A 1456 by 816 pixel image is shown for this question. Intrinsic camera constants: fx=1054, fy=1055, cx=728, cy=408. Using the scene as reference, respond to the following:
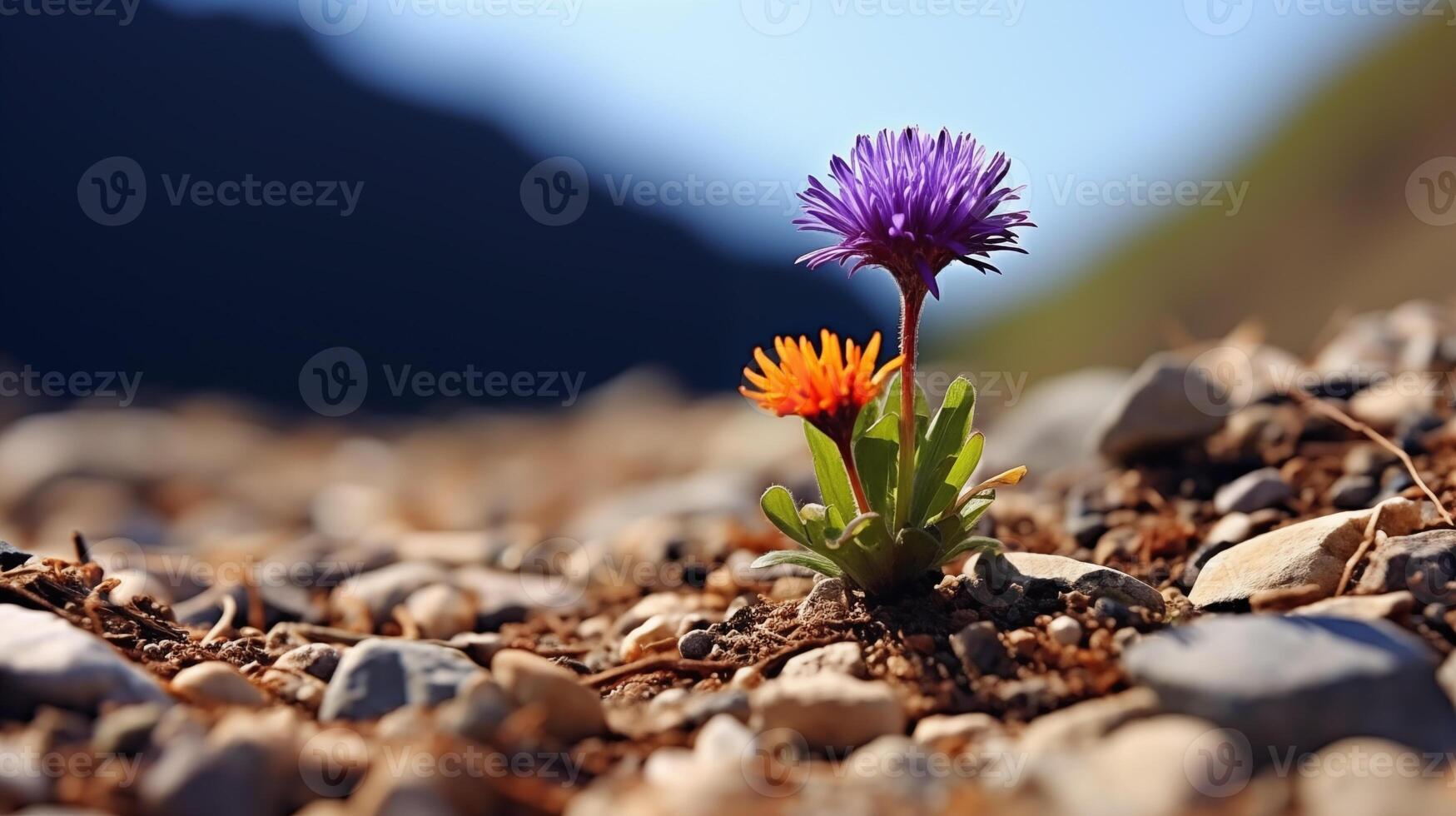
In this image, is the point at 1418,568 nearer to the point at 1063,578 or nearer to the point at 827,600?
the point at 1063,578

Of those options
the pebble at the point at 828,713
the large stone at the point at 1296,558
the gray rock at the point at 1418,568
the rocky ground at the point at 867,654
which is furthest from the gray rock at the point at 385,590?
the gray rock at the point at 1418,568

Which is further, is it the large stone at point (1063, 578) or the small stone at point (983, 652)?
the large stone at point (1063, 578)

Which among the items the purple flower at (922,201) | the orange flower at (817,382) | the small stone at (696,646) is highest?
the purple flower at (922,201)

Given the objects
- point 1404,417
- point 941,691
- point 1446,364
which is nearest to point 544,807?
point 941,691

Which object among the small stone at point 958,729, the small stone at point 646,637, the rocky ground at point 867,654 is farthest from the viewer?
the small stone at point 646,637

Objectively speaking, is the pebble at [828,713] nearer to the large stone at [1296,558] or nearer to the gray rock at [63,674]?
the large stone at [1296,558]

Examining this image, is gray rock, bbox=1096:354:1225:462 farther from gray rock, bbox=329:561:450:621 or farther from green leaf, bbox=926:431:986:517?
gray rock, bbox=329:561:450:621

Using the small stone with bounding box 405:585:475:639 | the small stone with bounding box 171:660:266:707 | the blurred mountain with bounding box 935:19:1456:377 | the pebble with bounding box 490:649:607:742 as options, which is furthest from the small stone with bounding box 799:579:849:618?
the blurred mountain with bounding box 935:19:1456:377
